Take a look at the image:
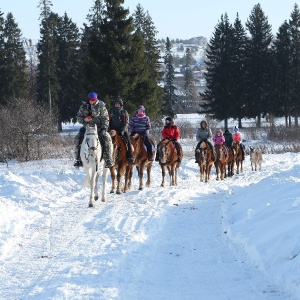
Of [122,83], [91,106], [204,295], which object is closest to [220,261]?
[204,295]

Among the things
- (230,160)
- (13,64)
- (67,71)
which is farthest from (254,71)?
(230,160)

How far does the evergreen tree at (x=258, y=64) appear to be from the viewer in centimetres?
5888

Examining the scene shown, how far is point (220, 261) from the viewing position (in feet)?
25.1

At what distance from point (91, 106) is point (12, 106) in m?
17.7

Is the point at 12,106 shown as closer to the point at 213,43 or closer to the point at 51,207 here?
the point at 51,207

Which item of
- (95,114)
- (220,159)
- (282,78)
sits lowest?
(220,159)

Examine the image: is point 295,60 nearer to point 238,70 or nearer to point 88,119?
point 238,70

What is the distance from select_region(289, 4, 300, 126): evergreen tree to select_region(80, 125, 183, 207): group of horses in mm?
42178

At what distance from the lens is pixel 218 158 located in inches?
917

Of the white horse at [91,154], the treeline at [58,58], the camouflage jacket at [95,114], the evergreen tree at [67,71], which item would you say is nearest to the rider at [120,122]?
the camouflage jacket at [95,114]

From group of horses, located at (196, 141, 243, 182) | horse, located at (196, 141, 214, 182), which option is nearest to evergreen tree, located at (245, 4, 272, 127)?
group of horses, located at (196, 141, 243, 182)

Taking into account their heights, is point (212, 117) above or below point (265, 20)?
below

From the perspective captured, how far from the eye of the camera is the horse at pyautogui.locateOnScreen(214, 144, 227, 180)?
2332 cm

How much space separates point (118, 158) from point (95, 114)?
2284 millimetres
